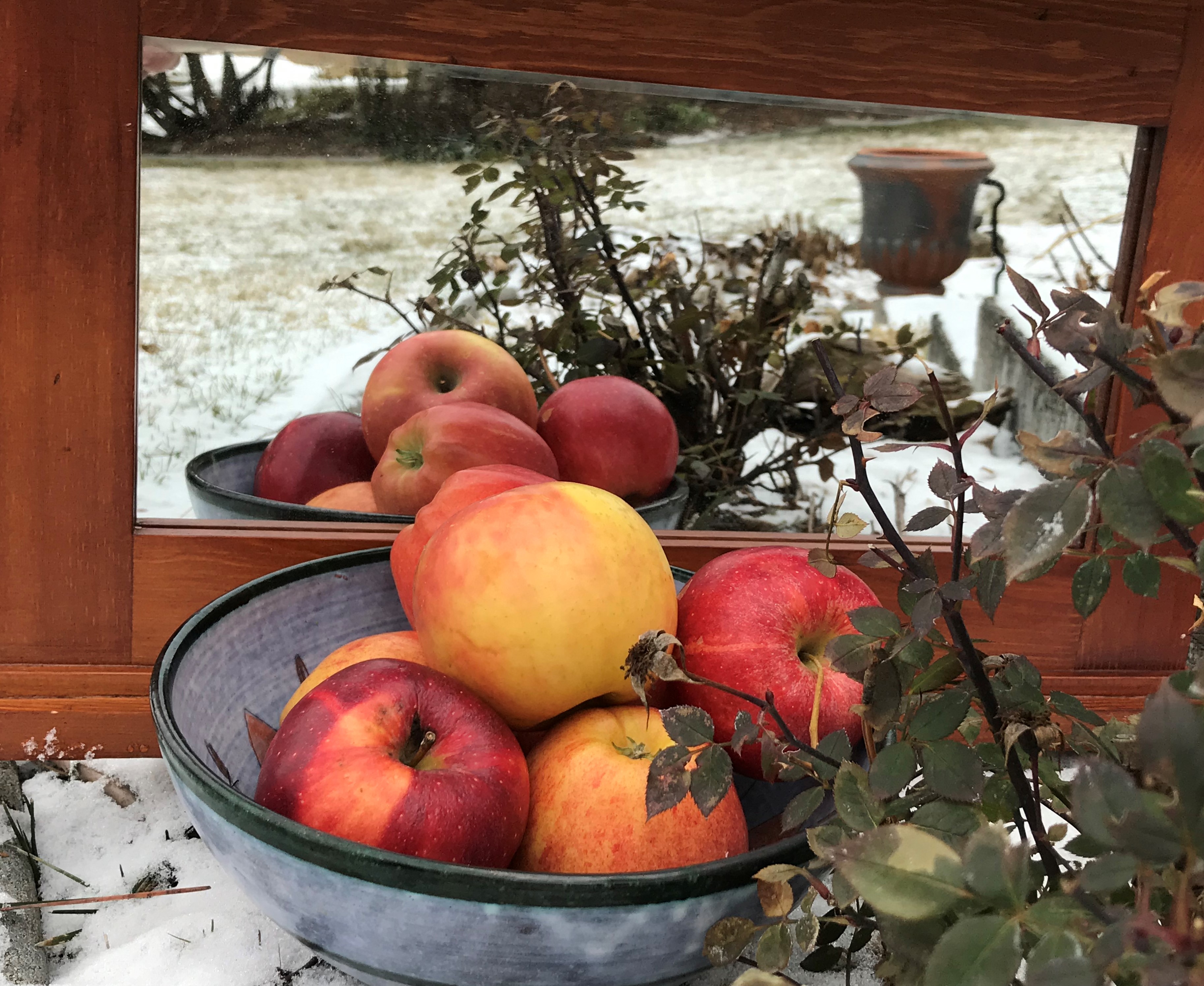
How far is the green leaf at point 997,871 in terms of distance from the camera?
0.95 ft

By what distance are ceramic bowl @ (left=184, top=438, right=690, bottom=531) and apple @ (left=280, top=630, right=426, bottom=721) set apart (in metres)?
0.21

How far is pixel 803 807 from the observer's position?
52cm

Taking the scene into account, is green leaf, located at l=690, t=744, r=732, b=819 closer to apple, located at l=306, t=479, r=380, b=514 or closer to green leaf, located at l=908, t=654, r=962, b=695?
green leaf, located at l=908, t=654, r=962, b=695

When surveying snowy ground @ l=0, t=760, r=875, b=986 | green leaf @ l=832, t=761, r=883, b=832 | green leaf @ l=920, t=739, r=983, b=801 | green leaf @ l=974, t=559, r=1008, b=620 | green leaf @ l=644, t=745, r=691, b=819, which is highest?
green leaf @ l=974, t=559, r=1008, b=620

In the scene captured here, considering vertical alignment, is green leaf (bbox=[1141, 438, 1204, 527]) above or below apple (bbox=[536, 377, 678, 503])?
above

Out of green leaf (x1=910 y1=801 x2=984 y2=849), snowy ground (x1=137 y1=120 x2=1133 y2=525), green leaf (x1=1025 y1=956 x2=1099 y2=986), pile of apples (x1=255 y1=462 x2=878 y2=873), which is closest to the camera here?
green leaf (x1=1025 y1=956 x2=1099 y2=986)

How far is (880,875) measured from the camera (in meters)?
0.30

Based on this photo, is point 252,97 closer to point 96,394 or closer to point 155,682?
point 96,394

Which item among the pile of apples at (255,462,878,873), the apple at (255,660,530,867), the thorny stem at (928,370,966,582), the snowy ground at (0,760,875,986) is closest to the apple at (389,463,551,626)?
the pile of apples at (255,462,878,873)

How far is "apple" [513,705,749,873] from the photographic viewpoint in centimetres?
58

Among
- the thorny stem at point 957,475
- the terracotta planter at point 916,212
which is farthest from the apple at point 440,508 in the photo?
the terracotta planter at point 916,212

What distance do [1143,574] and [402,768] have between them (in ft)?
1.23

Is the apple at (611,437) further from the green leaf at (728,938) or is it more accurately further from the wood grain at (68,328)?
the green leaf at (728,938)

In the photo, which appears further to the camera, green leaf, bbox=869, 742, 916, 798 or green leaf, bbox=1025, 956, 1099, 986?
green leaf, bbox=869, 742, 916, 798
